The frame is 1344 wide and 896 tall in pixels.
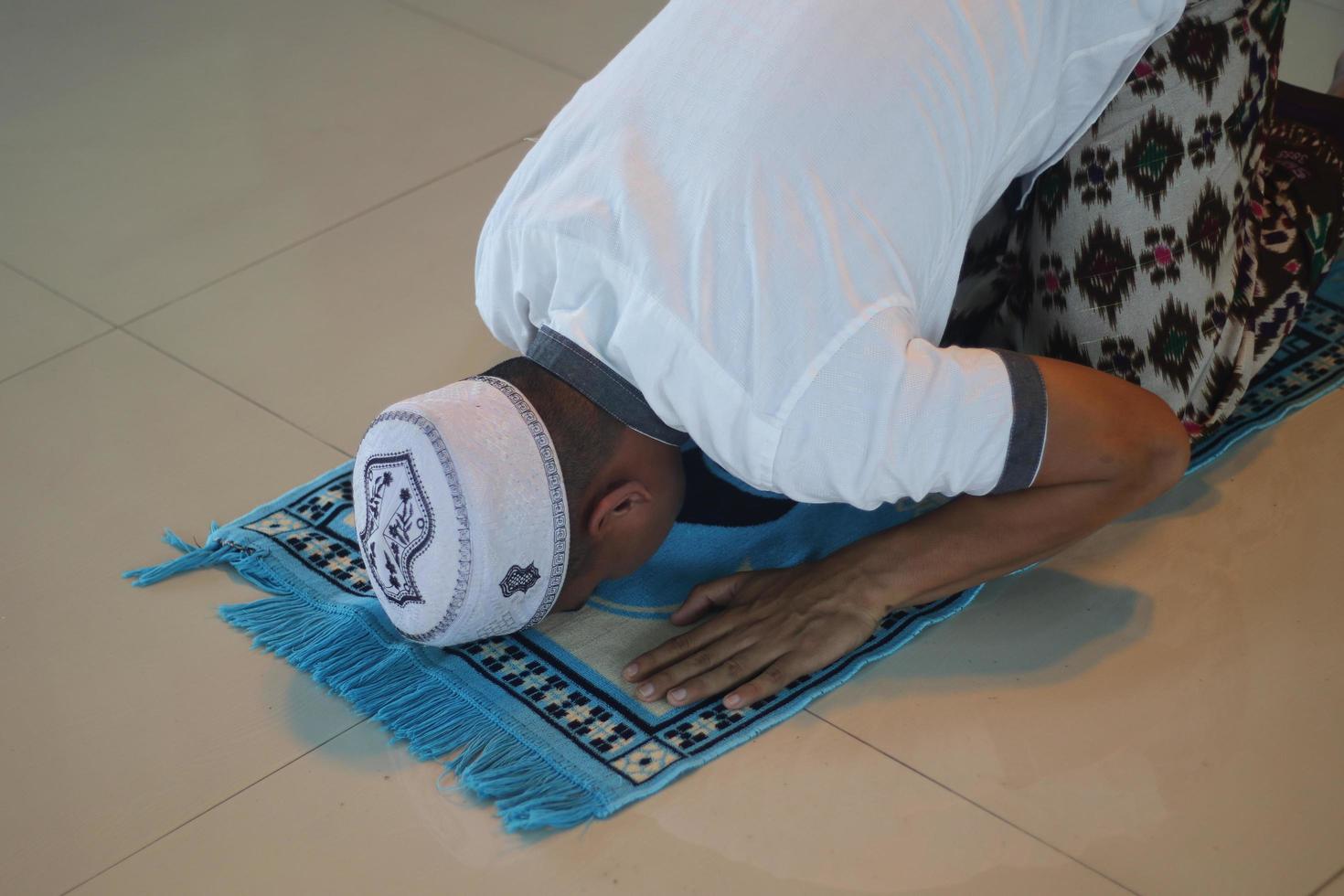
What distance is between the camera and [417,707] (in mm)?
1643

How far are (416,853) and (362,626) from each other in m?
0.34

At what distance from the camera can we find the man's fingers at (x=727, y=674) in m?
1.62

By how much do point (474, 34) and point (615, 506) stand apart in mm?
2119

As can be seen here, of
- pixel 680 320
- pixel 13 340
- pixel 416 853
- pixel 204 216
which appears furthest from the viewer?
pixel 204 216

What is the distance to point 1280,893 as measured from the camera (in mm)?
1401

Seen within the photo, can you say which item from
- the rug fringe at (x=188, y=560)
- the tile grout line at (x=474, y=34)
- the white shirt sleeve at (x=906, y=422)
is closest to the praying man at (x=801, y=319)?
the white shirt sleeve at (x=906, y=422)

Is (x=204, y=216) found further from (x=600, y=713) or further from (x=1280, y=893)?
(x=1280, y=893)

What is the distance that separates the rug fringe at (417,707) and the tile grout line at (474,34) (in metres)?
1.70

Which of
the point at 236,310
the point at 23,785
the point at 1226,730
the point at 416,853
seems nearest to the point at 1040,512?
the point at 1226,730

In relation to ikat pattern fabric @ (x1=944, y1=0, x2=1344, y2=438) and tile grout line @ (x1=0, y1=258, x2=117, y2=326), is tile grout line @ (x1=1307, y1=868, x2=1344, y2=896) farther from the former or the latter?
tile grout line @ (x1=0, y1=258, x2=117, y2=326)

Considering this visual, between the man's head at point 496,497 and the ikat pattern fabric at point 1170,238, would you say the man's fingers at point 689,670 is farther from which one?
the ikat pattern fabric at point 1170,238

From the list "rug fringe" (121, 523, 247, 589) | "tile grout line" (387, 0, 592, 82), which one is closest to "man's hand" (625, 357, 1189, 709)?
"rug fringe" (121, 523, 247, 589)

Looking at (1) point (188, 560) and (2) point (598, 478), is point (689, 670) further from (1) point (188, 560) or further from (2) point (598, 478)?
(1) point (188, 560)

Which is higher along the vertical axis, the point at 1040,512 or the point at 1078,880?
the point at 1040,512
